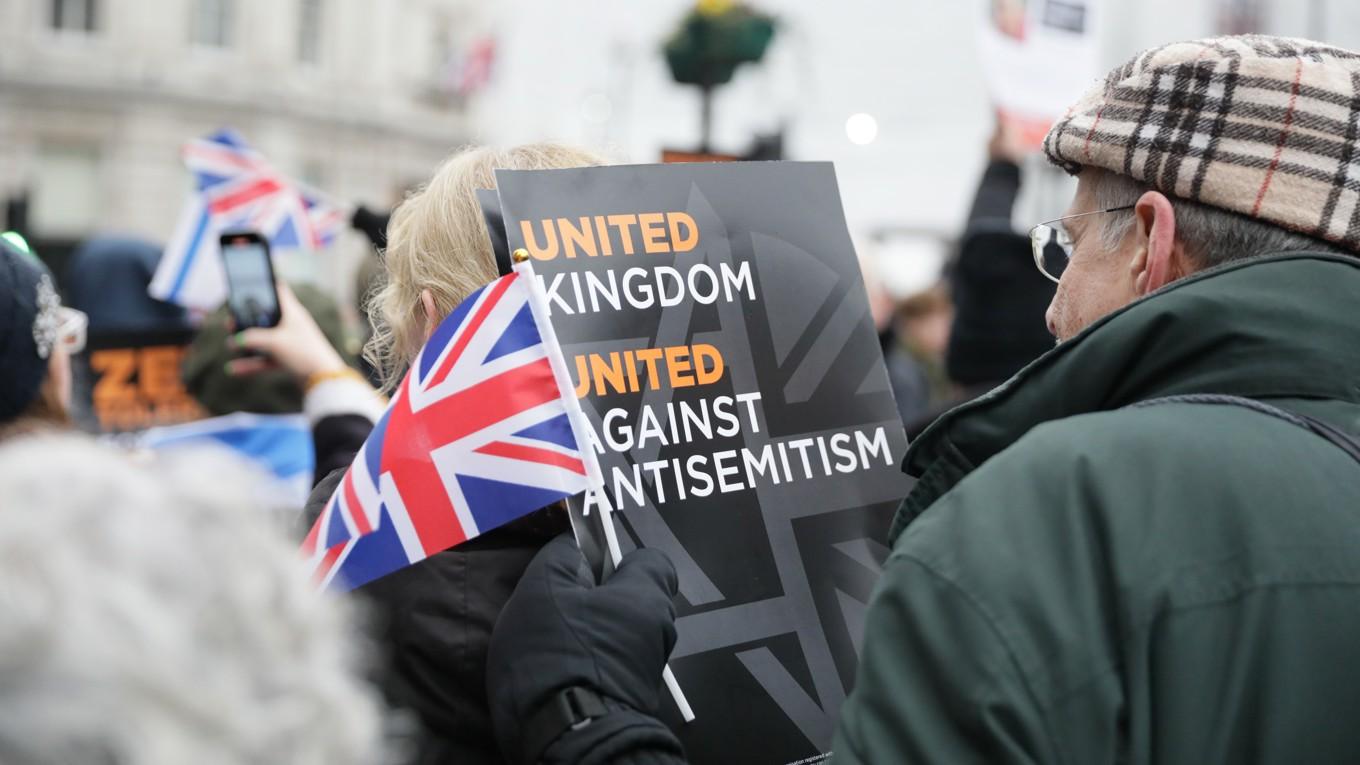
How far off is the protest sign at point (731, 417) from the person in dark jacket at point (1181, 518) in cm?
44

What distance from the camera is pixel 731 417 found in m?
2.08

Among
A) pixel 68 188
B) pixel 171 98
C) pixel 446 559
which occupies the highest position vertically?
pixel 446 559

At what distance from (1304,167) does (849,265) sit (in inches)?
32.1

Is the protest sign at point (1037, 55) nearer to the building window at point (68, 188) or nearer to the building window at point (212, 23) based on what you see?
the building window at point (68, 188)

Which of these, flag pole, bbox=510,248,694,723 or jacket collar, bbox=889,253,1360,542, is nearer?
jacket collar, bbox=889,253,1360,542

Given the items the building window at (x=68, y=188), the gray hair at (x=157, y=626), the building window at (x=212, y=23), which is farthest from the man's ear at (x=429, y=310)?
the building window at (x=212, y=23)

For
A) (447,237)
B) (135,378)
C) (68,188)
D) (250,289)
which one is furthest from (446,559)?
(68,188)

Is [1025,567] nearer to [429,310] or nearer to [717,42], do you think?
[429,310]

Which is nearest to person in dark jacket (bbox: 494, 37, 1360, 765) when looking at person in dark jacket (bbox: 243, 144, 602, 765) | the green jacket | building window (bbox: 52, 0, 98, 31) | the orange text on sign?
the green jacket

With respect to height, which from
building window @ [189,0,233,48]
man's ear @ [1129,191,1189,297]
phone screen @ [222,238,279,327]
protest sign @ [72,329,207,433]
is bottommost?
building window @ [189,0,233,48]

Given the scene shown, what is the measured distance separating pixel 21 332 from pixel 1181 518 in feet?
6.86

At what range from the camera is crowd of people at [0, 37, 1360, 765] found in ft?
3.03

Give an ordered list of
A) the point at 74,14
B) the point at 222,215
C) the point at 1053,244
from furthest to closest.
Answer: the point at 74,14, the point at 222,215, the point at 1053,244

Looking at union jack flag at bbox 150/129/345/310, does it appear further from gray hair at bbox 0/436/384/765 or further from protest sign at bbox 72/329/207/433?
gray hair at bbox 0/436/384/765
